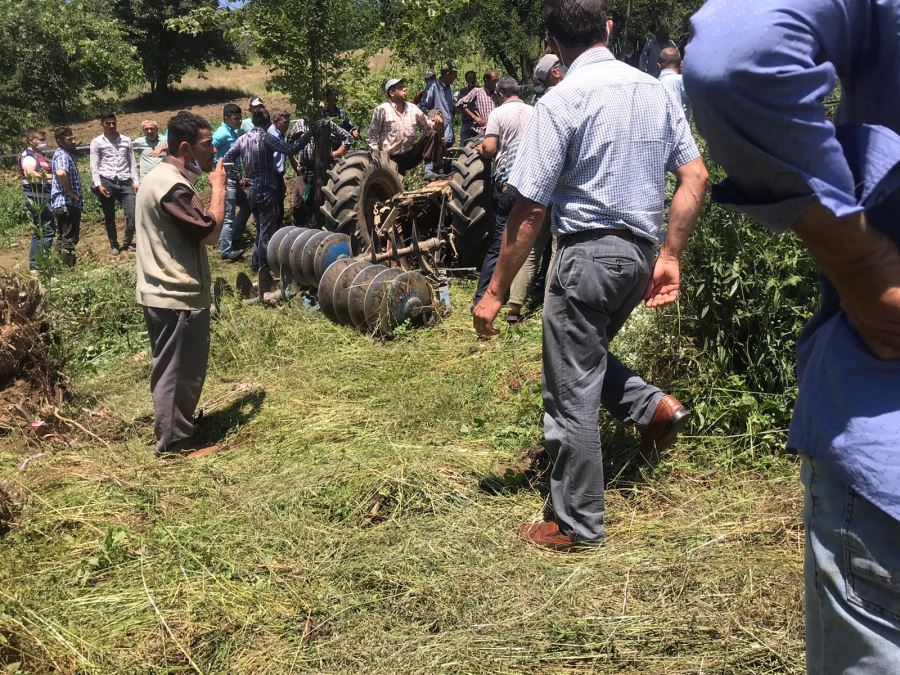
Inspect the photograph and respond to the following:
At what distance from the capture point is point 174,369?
4922 millimetres

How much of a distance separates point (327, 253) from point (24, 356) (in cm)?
279

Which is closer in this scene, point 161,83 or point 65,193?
point 65,193

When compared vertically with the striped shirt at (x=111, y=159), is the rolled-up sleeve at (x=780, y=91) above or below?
above

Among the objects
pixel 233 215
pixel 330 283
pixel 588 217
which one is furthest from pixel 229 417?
pixel 233 215

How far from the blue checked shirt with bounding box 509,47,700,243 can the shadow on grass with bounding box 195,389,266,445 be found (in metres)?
2.91

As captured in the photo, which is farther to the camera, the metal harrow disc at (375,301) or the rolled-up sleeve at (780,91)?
the metal harrow disc at (375,301)

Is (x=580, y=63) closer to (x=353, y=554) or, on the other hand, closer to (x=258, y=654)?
(x=353, y=554)

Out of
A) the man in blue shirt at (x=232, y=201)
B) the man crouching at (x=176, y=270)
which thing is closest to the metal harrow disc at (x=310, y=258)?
the man crouching at (x=176, y=270)

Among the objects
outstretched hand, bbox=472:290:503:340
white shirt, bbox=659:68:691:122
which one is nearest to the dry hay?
outstretched hand, bbox=472:290:503:340

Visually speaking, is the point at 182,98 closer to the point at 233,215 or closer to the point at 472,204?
the point at 233,215

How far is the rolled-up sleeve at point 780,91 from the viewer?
3.48 feet

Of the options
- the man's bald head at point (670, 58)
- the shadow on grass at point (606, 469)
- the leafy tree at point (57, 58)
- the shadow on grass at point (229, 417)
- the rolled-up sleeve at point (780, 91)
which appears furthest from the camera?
the leafy tree at point (57, 58)

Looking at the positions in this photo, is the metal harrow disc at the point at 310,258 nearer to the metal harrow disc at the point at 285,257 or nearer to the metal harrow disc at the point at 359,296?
the metal harrow disc at the point at 285,257

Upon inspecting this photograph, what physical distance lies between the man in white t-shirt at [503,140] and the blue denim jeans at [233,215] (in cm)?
456
